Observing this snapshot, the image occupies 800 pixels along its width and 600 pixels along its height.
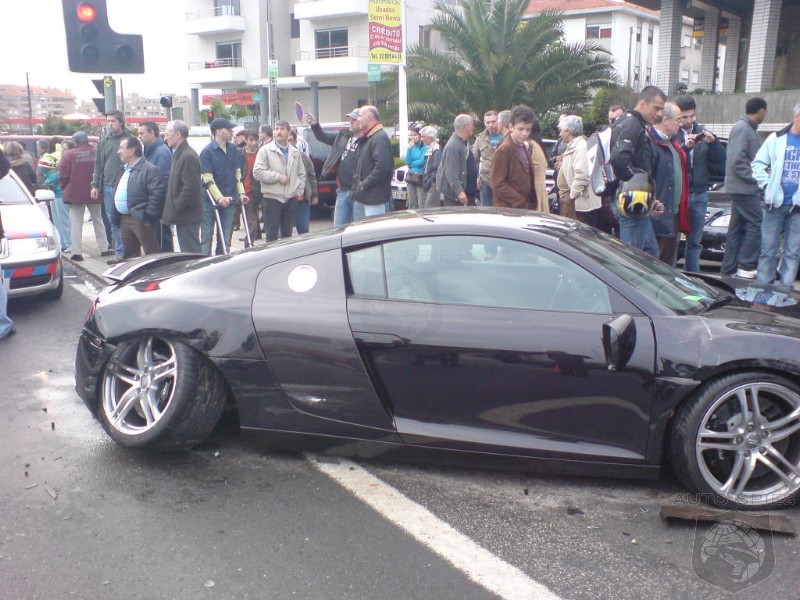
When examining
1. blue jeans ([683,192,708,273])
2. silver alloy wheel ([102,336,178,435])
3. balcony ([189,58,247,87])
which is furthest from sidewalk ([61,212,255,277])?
balcony ([189,58,247,87])

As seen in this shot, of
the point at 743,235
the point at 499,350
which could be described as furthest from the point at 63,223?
the point at 499,350

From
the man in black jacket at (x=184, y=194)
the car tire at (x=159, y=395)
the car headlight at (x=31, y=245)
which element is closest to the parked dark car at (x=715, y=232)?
the man in black jacket at (x=184, y=194)

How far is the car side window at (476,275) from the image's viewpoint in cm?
371

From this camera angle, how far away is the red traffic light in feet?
31.2

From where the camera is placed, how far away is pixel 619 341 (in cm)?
344

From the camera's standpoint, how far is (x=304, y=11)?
1773 inches

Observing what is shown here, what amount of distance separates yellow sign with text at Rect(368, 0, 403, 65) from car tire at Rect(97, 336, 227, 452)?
1543cm

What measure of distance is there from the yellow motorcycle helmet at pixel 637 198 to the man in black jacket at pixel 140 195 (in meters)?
4.62

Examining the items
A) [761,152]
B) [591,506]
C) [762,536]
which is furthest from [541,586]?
[761,152]

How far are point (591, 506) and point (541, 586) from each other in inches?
29.6

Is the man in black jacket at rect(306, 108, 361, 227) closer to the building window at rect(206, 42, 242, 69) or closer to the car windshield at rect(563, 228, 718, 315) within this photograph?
the car windshield at rect(563, 228, 718, 315)

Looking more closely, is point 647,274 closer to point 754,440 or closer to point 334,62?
point 754,440

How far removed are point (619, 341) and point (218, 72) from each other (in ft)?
159

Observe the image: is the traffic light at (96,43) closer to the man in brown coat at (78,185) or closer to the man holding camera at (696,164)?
the man in brown coat at (78,185)
